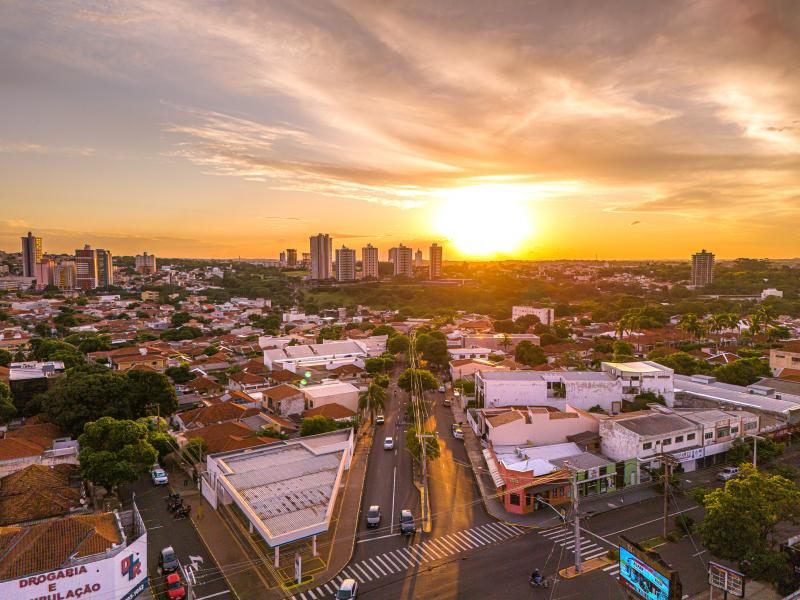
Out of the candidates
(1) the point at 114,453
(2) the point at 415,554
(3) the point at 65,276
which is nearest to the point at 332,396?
(1) the point at 114,453

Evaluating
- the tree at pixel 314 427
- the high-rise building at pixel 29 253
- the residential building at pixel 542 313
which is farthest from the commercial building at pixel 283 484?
the high-rise building at pixel 29 253

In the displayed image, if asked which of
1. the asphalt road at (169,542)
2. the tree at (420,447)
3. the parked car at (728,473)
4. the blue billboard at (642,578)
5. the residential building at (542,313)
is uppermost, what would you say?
the residential building at (542,313)

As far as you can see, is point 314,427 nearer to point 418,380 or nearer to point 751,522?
point 418,380

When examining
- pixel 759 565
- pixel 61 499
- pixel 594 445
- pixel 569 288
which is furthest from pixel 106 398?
pixel 569 288

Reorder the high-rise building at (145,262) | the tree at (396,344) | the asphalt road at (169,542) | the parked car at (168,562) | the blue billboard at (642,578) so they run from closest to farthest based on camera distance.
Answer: the blue billboard at (642,578) → the asphalt road at (169,542) → the parked car at (168,562) → the tree at (396,344) → the high-rise building at (145,262)

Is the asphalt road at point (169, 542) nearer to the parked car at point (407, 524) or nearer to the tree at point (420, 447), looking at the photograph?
the parked car at point (407, 524)

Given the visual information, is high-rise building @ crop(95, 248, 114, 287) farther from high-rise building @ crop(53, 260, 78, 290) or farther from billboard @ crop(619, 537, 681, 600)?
billboard @ crop(619, 537, 681, 600)
